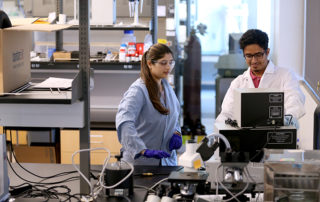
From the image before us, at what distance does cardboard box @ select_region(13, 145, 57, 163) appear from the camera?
189 inches

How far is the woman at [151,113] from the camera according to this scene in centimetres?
311

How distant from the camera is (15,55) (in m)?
2.58

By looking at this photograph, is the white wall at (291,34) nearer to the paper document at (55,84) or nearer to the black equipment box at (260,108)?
the black equipment box at (260,108)

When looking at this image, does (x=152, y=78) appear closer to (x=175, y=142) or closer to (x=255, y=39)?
(x=175, y=142)

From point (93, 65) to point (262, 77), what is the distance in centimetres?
201

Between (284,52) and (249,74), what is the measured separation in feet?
7.47

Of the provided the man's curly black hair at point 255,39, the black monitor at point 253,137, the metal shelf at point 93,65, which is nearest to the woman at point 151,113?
the man's curly black hair at point 255,39

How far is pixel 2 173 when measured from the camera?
85.5 inches

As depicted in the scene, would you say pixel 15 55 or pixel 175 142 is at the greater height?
pixel 15 55

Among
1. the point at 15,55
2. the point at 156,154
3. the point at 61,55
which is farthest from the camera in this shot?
the point at 61,55

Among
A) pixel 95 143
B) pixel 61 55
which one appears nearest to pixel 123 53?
pixel 61 55

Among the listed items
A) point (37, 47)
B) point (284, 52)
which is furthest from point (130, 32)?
point (284, 52)

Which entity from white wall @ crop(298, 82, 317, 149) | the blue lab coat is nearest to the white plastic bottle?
the blue lab coat

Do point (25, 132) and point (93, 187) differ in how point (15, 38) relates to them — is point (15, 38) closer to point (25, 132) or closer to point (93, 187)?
point (93, 187)
